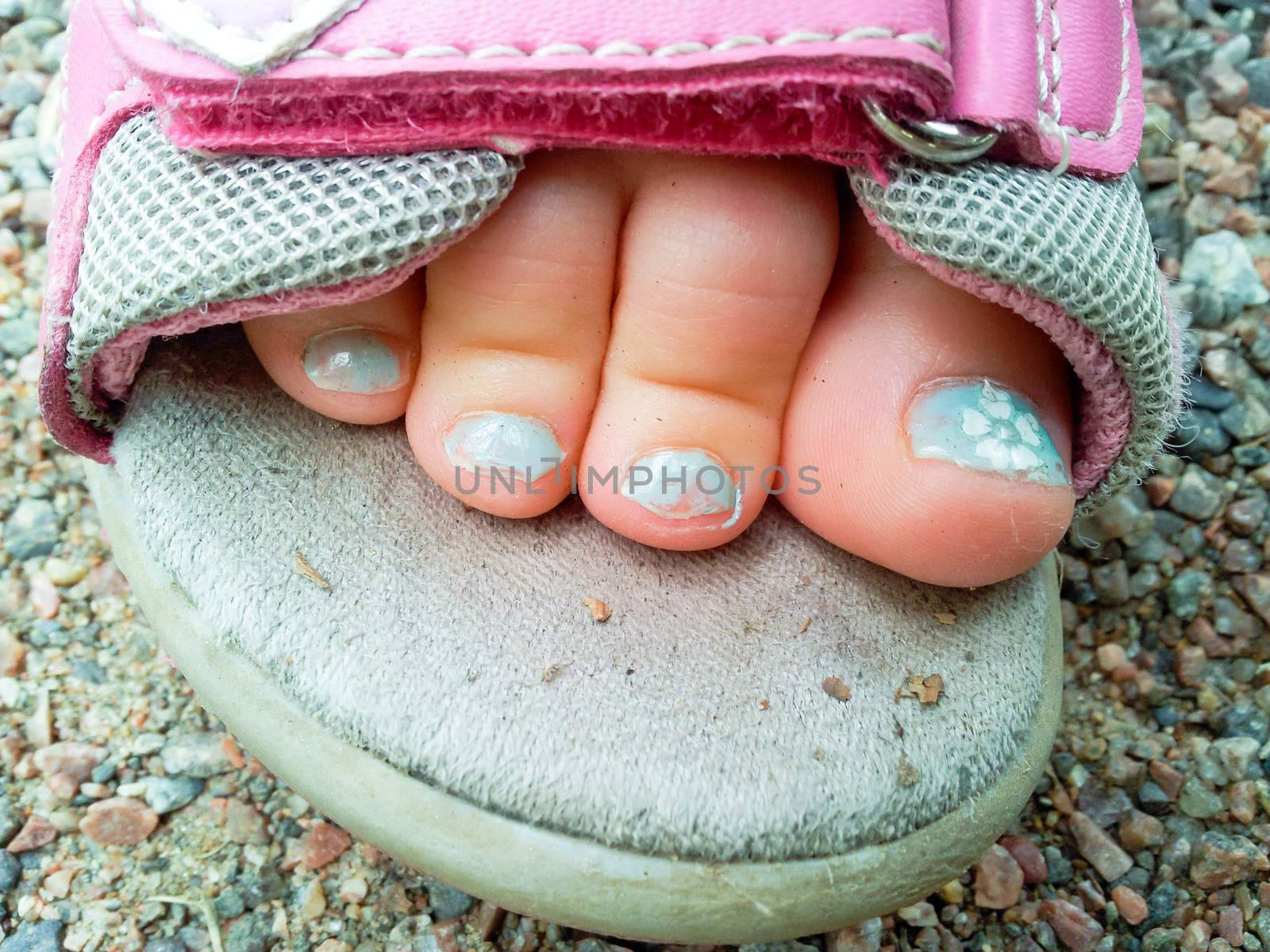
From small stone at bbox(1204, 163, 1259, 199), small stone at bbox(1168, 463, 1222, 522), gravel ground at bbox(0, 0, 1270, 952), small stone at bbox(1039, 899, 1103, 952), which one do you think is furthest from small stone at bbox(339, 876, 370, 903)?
small stone at bbox(1204, 163, 1259, 199)

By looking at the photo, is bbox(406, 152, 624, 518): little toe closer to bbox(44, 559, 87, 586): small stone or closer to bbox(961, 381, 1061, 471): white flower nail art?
bbox(961, 381, 1061, 471): white flower nail art

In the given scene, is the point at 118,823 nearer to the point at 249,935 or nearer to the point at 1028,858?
the point at 249,935

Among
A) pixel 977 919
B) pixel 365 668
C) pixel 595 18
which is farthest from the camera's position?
pixel 977 919

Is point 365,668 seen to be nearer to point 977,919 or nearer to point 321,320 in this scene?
point 321,320

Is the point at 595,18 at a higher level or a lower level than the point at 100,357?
higher

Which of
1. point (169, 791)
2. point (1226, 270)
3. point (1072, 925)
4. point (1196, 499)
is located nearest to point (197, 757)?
point (169, 791)

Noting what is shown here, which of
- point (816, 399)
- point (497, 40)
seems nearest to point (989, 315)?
point (816, 399)

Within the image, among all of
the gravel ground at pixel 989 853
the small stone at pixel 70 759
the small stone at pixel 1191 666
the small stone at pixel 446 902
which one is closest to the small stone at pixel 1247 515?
the gravel ground at pixel 989 853
